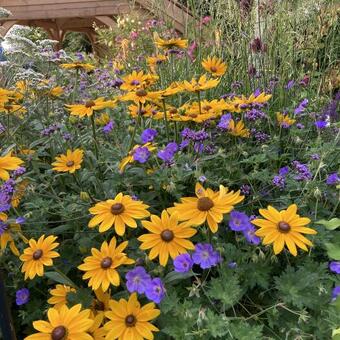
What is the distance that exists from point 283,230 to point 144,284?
1.17ft

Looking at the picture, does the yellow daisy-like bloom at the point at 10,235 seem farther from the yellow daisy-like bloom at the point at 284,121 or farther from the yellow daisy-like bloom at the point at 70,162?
the yellow daisy-like bloom at the point at 284,121

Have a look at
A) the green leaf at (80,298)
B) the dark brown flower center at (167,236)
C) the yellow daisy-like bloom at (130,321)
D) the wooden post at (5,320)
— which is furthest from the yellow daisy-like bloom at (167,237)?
the wooden post at (5,320)

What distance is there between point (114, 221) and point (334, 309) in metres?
0.59

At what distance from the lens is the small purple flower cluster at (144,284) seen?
1089 millimetres

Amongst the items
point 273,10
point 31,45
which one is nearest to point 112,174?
point 31,45


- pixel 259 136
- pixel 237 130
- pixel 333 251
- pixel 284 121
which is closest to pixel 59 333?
pixel 333 251

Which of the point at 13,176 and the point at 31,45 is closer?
the point at 13,176

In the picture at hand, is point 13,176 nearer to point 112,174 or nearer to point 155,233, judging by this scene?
point 112,174

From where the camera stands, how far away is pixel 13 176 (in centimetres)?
142

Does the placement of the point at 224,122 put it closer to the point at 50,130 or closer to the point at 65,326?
the point at 50,130

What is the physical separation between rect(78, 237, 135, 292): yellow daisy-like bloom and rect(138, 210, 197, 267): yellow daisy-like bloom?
0.21 ft

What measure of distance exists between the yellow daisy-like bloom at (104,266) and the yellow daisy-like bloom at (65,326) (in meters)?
0.09

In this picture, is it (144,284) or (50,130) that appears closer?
(144,284)

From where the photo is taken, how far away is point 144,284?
1113mm
